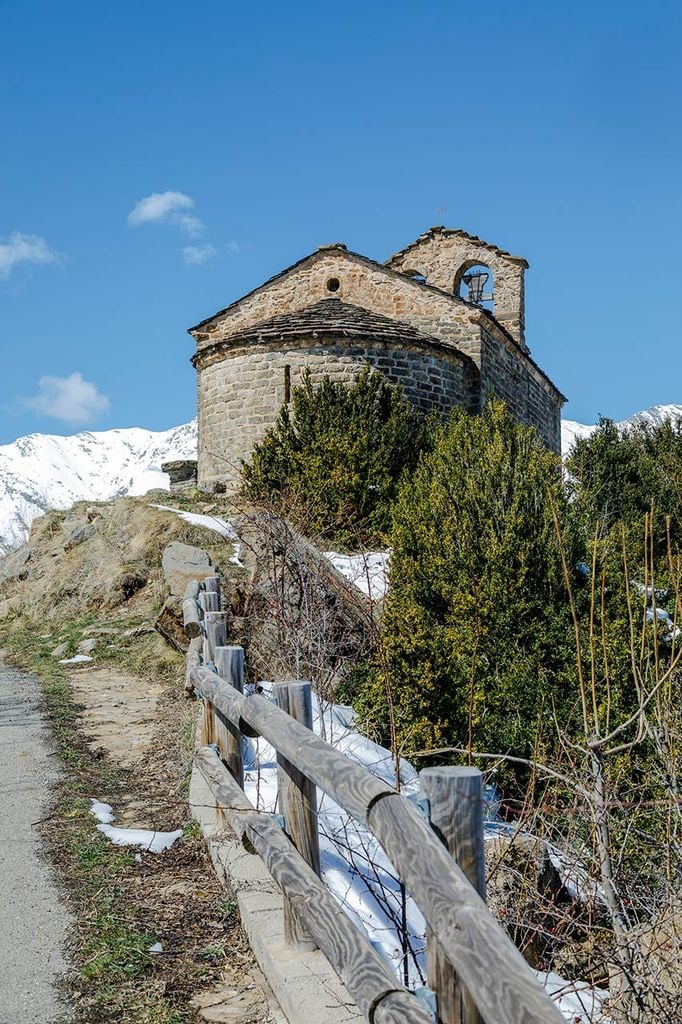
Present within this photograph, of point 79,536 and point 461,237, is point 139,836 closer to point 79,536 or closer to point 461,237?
point 79,536

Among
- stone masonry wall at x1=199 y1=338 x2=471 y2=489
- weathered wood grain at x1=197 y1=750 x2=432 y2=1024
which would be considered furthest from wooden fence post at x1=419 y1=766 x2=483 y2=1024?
stone masonry wall at x1=199 y1=338 x2=471 y2=489

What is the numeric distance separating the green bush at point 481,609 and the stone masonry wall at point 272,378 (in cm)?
688

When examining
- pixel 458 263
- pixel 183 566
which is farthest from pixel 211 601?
pixel 458 263

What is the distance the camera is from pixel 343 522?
45.2 feet

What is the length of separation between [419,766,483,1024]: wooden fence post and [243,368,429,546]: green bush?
412 inches

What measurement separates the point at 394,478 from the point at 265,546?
6.10 metres

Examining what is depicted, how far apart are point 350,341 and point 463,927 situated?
16033 millimetres

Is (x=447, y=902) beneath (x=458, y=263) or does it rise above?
beneath

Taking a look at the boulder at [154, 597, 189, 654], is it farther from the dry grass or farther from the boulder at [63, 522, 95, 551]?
the boulder at [63, 522, 95, 551]

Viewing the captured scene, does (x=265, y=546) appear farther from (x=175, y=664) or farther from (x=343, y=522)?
(x=343, y=522)

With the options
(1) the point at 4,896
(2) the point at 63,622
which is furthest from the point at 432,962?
(2) the point at 63,622

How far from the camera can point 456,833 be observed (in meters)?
2.11

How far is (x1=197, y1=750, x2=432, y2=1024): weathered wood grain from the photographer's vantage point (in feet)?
7.80

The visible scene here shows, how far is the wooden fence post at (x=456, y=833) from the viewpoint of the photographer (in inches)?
82.1
